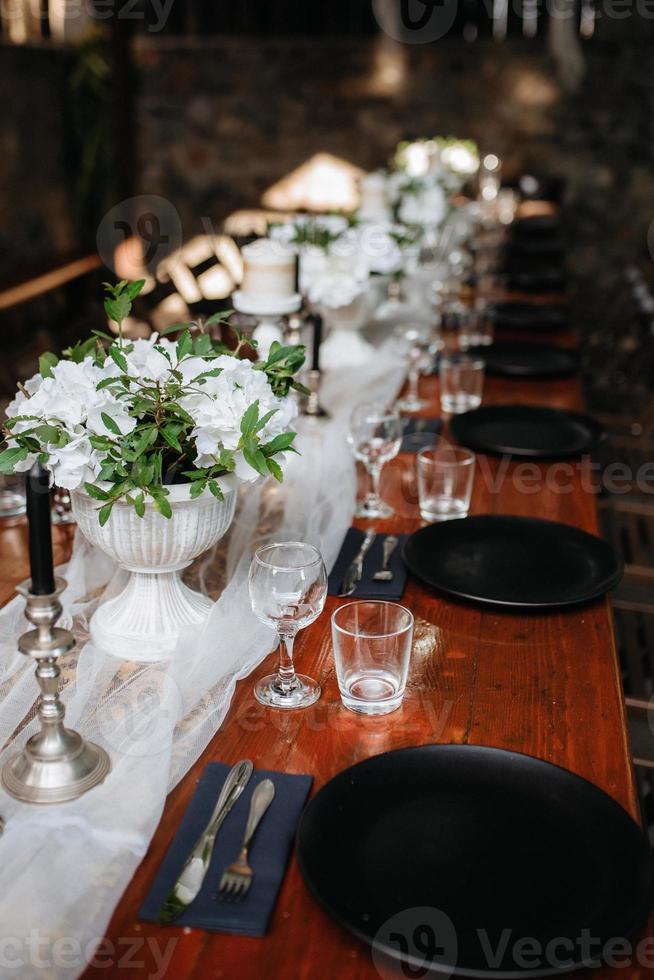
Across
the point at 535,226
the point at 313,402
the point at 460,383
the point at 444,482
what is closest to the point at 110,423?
the point at 444,482

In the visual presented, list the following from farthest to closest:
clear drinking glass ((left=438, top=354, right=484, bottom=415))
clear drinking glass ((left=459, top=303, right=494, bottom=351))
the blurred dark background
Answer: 1. the blurred dark background
2. clear drinking glass ((left=459, top=303, right=494, bottom=351))
3. clear drinking glass ((left=438, top=354, right=484, bottom=415))

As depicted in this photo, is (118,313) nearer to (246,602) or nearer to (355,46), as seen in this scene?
(246,602)

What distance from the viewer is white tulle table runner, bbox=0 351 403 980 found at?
912 millimetres

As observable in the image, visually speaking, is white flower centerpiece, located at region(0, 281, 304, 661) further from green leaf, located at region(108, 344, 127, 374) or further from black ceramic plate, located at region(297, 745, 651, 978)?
black ceramic plate, located at region(297, 745, 651, 978)

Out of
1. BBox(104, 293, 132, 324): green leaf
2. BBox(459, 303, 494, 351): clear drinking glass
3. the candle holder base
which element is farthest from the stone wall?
the candle holder base

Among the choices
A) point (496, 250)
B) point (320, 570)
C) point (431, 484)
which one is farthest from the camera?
point (496, 250)

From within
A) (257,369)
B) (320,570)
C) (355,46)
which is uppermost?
(355,46)

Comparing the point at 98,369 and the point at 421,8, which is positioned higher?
the point at 421,8

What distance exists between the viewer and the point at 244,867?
966 millimetres

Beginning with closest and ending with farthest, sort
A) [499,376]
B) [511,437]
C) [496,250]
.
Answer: [511,437] < [499,376] < [496,250]

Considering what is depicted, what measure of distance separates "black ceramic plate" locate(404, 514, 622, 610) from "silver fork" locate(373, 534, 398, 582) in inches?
1.3

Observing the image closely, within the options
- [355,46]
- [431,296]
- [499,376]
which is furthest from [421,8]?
[499,376]

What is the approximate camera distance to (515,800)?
1065 mm

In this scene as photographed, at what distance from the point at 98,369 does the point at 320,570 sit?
15.0 inches
